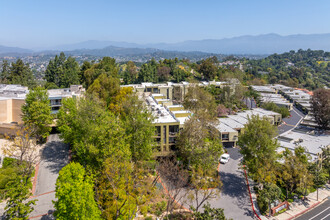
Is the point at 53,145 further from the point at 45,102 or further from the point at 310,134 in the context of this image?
the point at 310,134

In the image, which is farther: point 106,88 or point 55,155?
point 106,88

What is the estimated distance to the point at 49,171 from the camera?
23875 millimetres

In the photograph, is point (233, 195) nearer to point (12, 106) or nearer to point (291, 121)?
point (12, 106)

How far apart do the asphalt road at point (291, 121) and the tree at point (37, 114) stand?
40035 mm

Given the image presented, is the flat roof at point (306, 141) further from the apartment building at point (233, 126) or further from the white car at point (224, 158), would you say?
the white car at point (224, 158)

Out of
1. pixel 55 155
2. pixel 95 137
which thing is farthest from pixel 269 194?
pixel 55 155

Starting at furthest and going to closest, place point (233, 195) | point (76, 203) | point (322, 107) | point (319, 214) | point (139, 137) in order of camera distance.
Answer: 1. point (322, 107)
2. point (233, 195)
3. point (319, 214)
4. point (139, 137)
5. point (76, 203)

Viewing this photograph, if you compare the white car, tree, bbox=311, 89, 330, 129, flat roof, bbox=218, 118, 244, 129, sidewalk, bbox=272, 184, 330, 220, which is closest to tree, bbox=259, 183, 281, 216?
sidewalk, bbox=272, 184, 330, 220

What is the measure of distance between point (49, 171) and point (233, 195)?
792 inches

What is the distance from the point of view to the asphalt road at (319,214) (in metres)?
21.9

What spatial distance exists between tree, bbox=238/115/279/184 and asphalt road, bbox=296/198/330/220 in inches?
180

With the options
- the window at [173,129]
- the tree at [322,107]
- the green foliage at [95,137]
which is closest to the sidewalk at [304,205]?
the window at [173,129]

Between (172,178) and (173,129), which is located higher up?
(173,129)

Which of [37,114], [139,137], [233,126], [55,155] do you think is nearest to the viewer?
[139,137]
